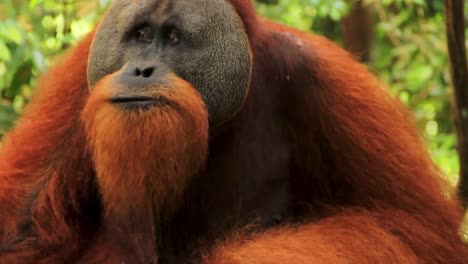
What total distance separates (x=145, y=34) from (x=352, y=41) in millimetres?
3507

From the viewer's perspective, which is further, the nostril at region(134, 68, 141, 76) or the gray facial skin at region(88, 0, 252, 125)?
the gray facial skin at region(88, 0, 252, 125)

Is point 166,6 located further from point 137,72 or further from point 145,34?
point 137,72

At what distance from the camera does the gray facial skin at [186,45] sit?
9.58 ft

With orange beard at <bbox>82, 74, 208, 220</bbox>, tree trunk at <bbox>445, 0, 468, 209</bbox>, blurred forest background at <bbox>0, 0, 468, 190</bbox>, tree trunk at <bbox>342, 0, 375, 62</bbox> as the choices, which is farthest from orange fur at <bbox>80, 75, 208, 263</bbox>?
tree trunk at <bbox>342, 0, 375, 62</bbox>

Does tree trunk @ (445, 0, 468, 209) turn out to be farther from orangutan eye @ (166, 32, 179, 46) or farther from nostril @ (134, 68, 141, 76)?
nostril @ (134, 68, 141, 76)

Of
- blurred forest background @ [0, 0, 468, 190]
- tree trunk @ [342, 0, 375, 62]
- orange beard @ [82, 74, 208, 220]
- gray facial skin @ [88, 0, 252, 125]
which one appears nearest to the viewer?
orange beard @ [82, 74, 208, 220]

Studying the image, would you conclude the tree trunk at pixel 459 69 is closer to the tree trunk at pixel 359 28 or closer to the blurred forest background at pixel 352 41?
the blurred forest background at pixel 352 41

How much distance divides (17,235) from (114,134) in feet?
2.56

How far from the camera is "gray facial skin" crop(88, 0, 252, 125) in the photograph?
115 inches

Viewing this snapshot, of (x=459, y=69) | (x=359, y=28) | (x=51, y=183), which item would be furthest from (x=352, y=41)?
(x=51, y=183)

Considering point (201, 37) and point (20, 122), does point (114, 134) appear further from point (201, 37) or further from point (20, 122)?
point (20, 122)

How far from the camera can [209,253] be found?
3121mm

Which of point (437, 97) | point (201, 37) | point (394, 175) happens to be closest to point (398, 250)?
point (394, 175)

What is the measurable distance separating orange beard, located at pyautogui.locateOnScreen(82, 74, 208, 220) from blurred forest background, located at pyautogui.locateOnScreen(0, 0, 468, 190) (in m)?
0.92
